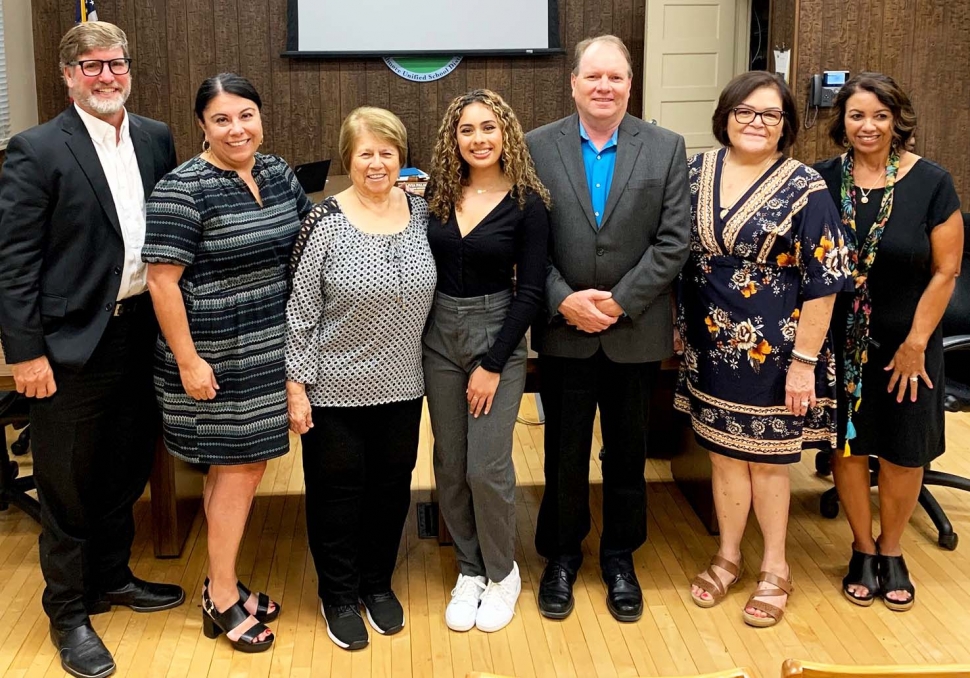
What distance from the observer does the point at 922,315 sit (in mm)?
2812

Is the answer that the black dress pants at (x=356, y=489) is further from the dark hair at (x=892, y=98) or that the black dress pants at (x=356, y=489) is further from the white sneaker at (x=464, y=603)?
the dark hair at (x=892, y=98)

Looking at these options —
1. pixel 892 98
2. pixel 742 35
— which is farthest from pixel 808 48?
pixel 892 98

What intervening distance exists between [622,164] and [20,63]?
4.91 metres

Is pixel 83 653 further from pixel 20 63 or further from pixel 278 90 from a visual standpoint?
pixel 278 90

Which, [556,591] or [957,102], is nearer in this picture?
[556,591]

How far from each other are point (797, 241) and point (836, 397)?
19.8 inches

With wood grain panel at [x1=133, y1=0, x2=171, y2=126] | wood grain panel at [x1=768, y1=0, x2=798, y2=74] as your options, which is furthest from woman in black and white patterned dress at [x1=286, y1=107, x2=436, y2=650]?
wood grain panel at [x1=133, y1=0, x2=171, y2=126]

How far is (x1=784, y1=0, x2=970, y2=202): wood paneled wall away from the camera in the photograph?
5.93 metres

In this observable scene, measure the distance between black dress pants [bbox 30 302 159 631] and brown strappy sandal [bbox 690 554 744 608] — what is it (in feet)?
5.45

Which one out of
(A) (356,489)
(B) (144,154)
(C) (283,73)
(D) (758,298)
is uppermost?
(C) (283,73)

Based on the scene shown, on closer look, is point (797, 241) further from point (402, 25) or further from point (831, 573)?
point (402, 25)

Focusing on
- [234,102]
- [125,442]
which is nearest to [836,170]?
[234,102]

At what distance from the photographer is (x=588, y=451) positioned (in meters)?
2.94

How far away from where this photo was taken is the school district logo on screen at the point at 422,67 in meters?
6.82
